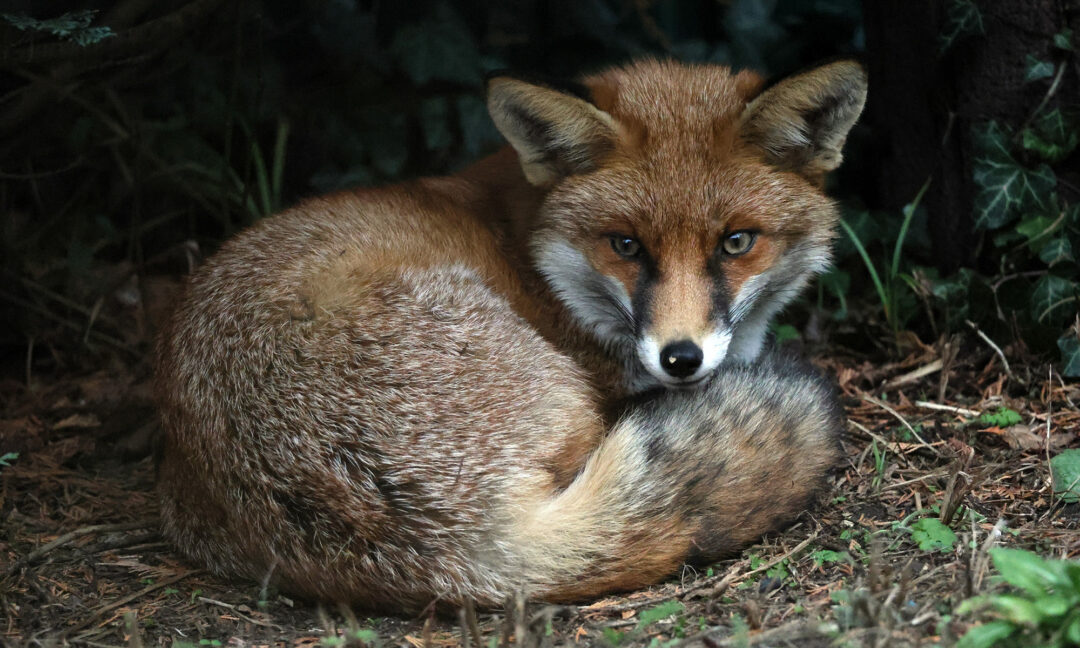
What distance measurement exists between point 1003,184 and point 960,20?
23.7 inches

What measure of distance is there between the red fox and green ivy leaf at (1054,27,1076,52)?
104 centimetres

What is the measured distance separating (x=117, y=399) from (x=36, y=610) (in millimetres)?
1285

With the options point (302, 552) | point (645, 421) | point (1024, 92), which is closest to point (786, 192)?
point (645, 421)

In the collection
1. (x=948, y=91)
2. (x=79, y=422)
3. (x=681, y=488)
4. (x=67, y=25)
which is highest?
(x=67, y=25)

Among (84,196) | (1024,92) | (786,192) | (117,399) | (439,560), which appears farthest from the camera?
(84,196)

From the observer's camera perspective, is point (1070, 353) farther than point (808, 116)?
Yes

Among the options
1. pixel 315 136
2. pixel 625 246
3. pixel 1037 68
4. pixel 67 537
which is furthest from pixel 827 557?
pixel 315 136

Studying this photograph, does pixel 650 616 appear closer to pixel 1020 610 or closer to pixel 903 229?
pixel 1020 610

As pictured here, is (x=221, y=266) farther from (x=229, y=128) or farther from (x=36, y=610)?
(x=229, y=128)

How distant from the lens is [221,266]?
2697mm

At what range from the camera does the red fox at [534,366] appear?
2.17m

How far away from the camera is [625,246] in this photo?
2576mm

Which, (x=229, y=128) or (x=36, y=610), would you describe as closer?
(x=36, y=610)

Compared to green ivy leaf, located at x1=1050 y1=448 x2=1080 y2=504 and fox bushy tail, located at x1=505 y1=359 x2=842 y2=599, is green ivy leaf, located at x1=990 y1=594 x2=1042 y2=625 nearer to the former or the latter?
fox bushy tail, located at x1=505 y1=359 x2=842 y2=599
